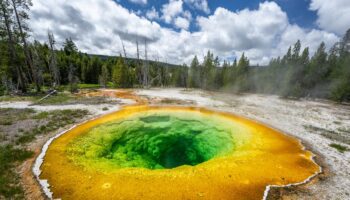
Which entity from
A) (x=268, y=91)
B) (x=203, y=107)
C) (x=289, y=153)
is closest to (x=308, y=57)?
(x=268, y=91)

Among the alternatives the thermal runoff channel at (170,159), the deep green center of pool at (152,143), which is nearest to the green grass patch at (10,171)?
the thermal runoff channel at (170,159)

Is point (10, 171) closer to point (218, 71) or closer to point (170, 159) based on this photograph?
point (170, 159)

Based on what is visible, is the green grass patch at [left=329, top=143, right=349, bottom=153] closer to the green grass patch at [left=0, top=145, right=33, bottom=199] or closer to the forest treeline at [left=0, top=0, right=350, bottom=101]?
the green grass patch at [left=0, top=145, right=33, bottom=199]

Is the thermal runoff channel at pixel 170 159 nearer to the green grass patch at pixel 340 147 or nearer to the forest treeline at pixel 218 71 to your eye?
the green grass patch at pixel 340 147

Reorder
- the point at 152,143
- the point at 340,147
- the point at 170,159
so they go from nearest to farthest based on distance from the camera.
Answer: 1. the point at 340,147
2. the point at 170,159
3. the point at 152,143

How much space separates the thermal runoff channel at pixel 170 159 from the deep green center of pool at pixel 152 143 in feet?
0.16

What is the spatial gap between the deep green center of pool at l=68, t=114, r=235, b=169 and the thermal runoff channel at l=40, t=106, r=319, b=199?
48 millimetres

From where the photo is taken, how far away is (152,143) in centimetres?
1405

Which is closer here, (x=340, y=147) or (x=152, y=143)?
(x=340, y=147)

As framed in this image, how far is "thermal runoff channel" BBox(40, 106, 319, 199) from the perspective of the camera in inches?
271

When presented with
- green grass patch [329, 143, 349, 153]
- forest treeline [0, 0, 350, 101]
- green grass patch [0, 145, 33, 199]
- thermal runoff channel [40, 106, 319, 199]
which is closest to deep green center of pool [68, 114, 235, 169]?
thermal runoff channel [40, 106, 319, 199]

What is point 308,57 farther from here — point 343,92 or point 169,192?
point 169,192

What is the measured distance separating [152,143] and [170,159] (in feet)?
6.41

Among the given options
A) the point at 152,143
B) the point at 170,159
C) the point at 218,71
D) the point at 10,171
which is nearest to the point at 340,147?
the point at 170,159
